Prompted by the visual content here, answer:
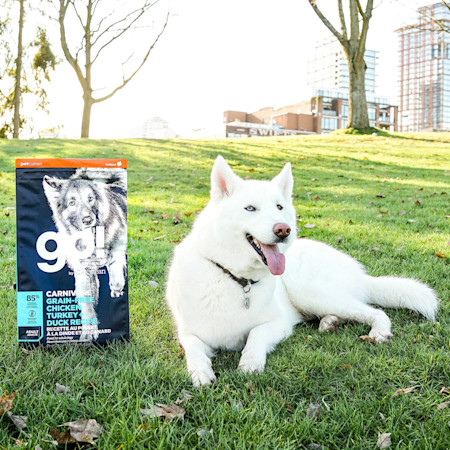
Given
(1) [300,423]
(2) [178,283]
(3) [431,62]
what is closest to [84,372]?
(2) [178,283]

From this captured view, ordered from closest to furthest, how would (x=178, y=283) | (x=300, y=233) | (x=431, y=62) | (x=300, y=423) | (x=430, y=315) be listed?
1. (x=300, y=423)
2. (x=178, y=283)
3. (x=430, y=315)
4. (x=300, y=233)
5. (x=431, y=62)

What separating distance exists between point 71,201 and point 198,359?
47.9 inches

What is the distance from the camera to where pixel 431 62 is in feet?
313

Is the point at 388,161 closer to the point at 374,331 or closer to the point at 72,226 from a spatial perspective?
the point at 374,331

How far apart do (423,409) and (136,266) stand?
10.3ft

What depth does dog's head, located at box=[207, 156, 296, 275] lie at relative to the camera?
2.51 m

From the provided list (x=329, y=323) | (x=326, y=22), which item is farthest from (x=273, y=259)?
(x=326, y=22)

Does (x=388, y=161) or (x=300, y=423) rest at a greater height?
(x=388, y=161)

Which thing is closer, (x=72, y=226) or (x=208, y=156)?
(x=72, y=226)

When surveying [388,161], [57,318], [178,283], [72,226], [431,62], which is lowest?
[57,318]

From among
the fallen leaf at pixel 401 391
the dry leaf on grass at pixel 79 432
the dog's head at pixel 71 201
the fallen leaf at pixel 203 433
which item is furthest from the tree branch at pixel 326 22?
the dry leaf on grass at pixel 79 432

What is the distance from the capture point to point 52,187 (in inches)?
104

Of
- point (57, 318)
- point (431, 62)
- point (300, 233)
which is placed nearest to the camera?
point (57, 318)

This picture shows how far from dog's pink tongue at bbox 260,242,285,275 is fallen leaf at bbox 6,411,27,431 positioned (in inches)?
56.7
